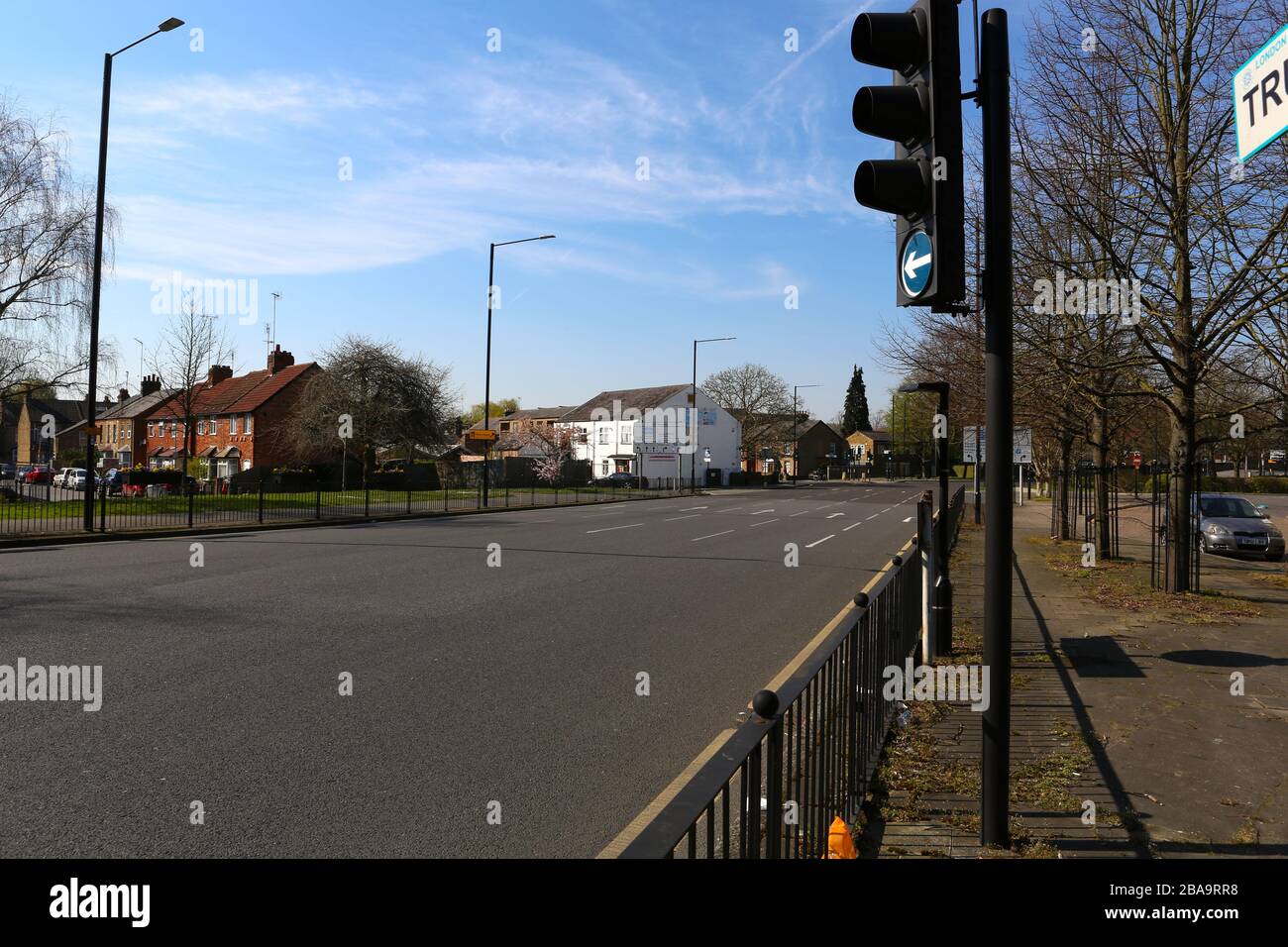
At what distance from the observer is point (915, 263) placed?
382 cm

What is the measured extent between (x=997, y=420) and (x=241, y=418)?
66404 mm

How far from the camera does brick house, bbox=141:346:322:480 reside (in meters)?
61.7

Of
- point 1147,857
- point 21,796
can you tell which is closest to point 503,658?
point 21,796

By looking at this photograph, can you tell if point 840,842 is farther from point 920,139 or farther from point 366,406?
point 366,406

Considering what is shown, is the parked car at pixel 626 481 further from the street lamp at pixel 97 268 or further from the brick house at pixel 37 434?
the brick house at pixel 37 434

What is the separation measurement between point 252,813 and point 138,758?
127 centimetres

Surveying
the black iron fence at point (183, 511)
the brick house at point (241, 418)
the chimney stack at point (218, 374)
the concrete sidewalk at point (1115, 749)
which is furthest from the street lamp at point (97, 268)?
the chimney stack at point (218, 374)

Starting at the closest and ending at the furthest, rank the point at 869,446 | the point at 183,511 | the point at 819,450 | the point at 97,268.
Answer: the point at 97,268 < the point at 183,511 < the point at 819,450 < the point at 869,446

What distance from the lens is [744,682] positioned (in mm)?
7367

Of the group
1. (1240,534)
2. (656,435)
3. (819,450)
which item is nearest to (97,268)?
(1240,534)
